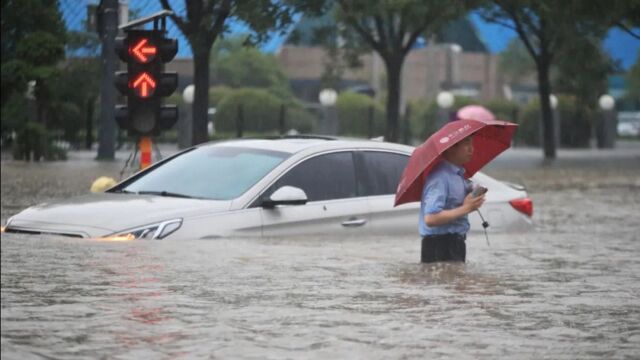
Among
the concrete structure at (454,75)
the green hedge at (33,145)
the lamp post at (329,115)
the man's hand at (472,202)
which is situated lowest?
the man's hand at (472,202)

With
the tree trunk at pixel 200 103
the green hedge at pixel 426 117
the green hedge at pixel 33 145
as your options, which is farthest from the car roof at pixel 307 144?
the green hedge at pixel 426 117

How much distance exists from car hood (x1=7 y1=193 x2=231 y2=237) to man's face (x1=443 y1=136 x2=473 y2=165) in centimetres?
220

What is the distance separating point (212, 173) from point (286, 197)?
0.88 metres

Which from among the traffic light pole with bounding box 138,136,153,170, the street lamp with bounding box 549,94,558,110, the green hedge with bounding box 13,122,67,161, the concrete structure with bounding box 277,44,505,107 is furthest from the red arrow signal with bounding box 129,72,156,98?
the concrete structure with bounding box 277,44,505,107

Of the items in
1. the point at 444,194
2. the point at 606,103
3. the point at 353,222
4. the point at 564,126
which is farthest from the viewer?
the point at 564,126

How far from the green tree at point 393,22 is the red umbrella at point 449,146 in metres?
19.8

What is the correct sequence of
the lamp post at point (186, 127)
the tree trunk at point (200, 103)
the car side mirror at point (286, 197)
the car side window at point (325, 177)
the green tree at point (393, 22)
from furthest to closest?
the lamp post at point (186, 127) < the green tree at point (393, 22) < the tree trunk at point (200, 103) < the car side window at point (325, 177) < the car side mirror at point (286, 197)

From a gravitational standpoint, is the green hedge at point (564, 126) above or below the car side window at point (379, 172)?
above

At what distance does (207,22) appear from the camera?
93.7 ft

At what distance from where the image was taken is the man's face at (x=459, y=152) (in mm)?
10719

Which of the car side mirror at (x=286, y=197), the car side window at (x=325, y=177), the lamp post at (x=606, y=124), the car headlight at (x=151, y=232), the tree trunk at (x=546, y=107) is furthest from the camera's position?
the lamp post at (x=606, y=124)

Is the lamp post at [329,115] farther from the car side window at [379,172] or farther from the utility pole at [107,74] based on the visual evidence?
the car side window at [379,172]

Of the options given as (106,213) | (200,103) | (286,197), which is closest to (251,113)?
(200,103)

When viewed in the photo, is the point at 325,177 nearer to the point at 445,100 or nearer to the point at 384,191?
the point at 384,191
